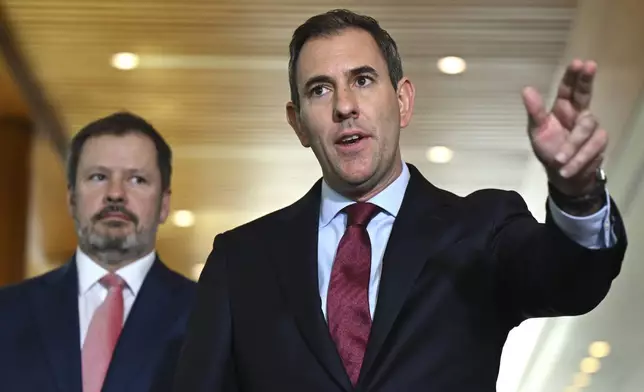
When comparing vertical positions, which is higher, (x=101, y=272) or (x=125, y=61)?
(x=125, y=61)

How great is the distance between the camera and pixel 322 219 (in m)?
1.37

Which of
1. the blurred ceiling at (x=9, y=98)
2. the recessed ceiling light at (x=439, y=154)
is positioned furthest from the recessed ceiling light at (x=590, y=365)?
the blurred ceiling at (x=9, y=98)

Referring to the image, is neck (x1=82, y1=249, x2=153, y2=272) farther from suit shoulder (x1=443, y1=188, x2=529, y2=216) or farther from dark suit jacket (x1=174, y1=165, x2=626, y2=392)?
suit shoulder (x1=443, y1=188, x2=529, y2=216)

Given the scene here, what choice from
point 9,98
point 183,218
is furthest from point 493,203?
point 183,218

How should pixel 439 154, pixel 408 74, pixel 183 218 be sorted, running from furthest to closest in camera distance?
1. pixel 183 218
2. pixel 439 154
3. pixel 408 74

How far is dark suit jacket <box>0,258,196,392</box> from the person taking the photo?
5.69 ft

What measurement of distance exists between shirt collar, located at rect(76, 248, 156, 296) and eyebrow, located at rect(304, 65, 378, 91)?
0.70m

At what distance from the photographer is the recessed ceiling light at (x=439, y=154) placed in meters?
7.02

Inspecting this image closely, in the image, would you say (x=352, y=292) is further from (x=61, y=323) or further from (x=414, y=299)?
(x=61, y=323)

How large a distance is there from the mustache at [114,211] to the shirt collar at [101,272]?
7cm

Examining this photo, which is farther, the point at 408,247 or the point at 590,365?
the point at 590,365

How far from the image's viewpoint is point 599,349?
6055 millimetres

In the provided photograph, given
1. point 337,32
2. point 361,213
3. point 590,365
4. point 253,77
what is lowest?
point 590,365

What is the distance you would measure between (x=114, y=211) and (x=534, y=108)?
1.06 m
